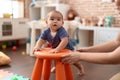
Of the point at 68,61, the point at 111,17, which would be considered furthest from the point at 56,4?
the point at 68,61

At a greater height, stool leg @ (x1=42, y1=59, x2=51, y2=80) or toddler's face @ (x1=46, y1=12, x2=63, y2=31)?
toddler's face @ (x1=46, y1=12, x2=63, y2=31)

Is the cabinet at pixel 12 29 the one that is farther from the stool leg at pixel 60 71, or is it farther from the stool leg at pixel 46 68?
the stool leg at pixel 60 71

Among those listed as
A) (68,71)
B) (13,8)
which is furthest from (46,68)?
(13,8)

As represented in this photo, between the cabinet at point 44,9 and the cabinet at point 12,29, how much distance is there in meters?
0.35

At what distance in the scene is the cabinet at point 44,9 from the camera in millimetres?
4074

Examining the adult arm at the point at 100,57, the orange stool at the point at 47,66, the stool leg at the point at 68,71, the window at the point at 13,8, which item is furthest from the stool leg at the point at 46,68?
the window at the point at 13,8

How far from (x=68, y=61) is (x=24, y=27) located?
3.15 m

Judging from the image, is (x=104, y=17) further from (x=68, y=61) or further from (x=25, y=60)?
(x=68, y=61)

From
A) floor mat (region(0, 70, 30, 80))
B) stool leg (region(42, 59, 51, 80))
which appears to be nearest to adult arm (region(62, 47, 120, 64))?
stool leg (region(42, 59, 51, 80))

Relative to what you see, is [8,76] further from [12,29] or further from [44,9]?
[44,9]

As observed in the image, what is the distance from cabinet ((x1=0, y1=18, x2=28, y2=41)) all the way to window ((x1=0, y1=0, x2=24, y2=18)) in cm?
29

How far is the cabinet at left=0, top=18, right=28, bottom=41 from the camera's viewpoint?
3.93 metres

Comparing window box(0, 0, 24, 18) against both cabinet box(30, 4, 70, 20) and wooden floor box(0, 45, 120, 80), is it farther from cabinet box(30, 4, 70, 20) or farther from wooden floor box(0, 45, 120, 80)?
wooden floor box(0, 45, 120, 80)

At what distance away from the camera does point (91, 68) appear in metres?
2.41
